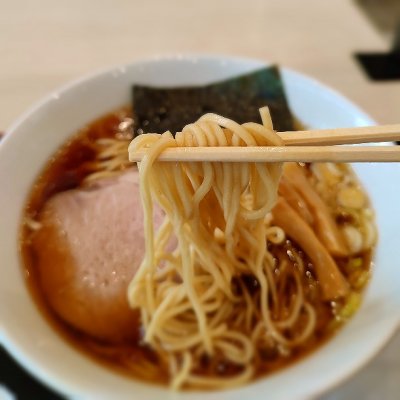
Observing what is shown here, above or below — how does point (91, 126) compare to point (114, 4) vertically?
below

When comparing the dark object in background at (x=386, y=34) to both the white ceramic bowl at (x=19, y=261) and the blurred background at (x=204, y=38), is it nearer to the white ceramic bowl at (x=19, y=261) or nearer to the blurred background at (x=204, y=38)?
the blurred background at (x=204, y=38)

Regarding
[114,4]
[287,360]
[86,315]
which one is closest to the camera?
[287,360]

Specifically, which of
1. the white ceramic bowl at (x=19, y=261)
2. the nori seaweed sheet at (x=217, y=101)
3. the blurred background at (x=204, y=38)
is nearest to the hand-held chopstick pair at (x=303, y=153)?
the white ceramic bowl at (x=19, y=261)

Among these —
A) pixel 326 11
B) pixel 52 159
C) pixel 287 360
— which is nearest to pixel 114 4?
pixel 326 11

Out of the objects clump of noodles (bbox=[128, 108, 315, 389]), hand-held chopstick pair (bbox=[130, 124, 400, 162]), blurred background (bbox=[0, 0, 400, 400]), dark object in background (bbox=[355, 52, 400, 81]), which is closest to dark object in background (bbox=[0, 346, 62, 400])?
clump of noodles (bbox=[128, 108, 315, 389])

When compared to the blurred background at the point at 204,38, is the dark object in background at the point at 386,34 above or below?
below

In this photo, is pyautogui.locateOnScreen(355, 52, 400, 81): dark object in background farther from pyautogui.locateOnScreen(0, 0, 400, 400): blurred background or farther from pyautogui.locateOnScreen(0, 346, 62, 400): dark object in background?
pyautogui.locateOnScreen(0, 346, 62, 400): dark object in background

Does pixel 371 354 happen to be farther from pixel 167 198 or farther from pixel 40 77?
pixel 40 77

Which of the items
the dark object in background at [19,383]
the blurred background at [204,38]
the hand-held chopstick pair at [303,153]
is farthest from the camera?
the blurred background at [204,38]
